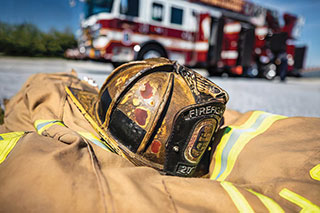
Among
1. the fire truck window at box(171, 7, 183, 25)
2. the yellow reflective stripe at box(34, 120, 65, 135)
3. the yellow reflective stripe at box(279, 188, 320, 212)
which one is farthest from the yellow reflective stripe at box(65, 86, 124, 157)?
the fire truck window at box(171, 7, 183, 25)

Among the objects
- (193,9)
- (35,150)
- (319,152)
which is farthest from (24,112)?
(193,9)

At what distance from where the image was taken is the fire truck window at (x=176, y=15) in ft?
23.9

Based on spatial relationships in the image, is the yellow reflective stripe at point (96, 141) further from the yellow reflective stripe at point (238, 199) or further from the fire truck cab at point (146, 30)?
the fire truck cab at point (146, 30)

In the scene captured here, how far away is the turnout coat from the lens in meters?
0.86

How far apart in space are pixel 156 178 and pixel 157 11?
269 inches

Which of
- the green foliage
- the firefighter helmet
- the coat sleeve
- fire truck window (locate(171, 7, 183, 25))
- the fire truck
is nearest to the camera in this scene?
the firefighter helmet

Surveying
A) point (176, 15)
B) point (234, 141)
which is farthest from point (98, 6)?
point (234, 141)

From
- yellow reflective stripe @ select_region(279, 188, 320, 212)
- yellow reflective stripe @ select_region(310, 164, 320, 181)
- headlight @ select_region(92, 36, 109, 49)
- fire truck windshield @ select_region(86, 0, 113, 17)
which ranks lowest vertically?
yellow reflective stripe @ select_region(279, 188, 320, 212)

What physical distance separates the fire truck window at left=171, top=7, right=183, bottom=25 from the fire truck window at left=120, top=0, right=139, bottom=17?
1380mm

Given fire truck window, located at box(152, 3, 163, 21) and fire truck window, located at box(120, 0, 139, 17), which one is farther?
fire truck window, located at box(152, 3, 163, 21)

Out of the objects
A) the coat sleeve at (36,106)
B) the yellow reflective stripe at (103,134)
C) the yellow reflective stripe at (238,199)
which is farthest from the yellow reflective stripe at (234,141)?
the coat sleeve at (36,106)

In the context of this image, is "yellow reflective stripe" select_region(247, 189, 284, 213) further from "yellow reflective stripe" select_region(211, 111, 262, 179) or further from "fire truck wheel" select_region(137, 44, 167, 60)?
"fire truck wheel" select_region(137, 44, 167, 60)

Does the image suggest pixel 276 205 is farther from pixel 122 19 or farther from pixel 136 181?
pixel 122 19

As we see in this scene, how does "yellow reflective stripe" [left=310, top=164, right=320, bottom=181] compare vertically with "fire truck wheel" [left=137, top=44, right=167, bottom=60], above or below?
below
